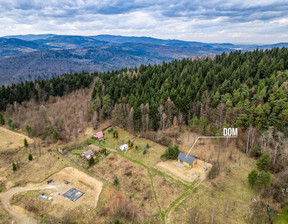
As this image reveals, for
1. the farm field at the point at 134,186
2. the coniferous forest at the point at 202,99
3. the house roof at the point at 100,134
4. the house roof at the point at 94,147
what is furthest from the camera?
the house roof at the point at 100,134

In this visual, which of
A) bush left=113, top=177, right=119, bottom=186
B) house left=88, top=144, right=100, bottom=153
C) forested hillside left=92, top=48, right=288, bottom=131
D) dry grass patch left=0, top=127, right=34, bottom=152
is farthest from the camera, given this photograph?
dry grass patch left=0, top=127, right=34, bottom=152

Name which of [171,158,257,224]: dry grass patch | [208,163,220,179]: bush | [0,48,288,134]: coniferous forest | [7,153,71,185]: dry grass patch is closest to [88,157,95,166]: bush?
[7,153,71,185]: dry grass patch

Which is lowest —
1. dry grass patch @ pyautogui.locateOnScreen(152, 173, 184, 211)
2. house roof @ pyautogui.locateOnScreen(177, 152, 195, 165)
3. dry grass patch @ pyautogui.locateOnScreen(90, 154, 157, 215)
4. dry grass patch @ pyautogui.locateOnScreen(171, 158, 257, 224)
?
dry grass patch @ pyautogui.locateOnScreen(90, 154, 157, 215)

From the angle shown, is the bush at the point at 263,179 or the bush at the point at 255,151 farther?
the bush at the point at 255,151

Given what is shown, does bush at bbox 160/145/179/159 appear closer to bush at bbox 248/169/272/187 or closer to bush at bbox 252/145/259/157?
bush at bbox 248/169/272/187

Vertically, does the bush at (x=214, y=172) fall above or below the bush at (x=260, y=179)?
below

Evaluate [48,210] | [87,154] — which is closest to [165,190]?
[48,210]

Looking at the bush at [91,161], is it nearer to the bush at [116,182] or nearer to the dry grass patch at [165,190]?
the bush at [116,182]

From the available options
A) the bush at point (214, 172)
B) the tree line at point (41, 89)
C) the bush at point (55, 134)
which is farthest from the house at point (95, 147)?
the tree line at point (41, 89)

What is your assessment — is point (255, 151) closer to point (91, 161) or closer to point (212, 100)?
point (212, 100)

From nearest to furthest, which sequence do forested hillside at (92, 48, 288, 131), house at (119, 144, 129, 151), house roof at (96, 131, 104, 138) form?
1. forested hillside at (92, 48, 288, 131)
2. house at (119, 144, 129, 151)
3. house roof at (96, 131, 104, 138)

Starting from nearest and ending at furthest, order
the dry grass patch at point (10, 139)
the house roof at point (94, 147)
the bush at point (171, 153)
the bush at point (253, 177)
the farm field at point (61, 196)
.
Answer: the farm field at point (61, 196) < the bush at point (253, 177) < the bush at point (171, 153) < the house roof at point (94, 147) < the dry grass patch at point (10, 139)

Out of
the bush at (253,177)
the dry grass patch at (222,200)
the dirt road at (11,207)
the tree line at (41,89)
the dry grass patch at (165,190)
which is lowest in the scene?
the dirt road at (11,207)
